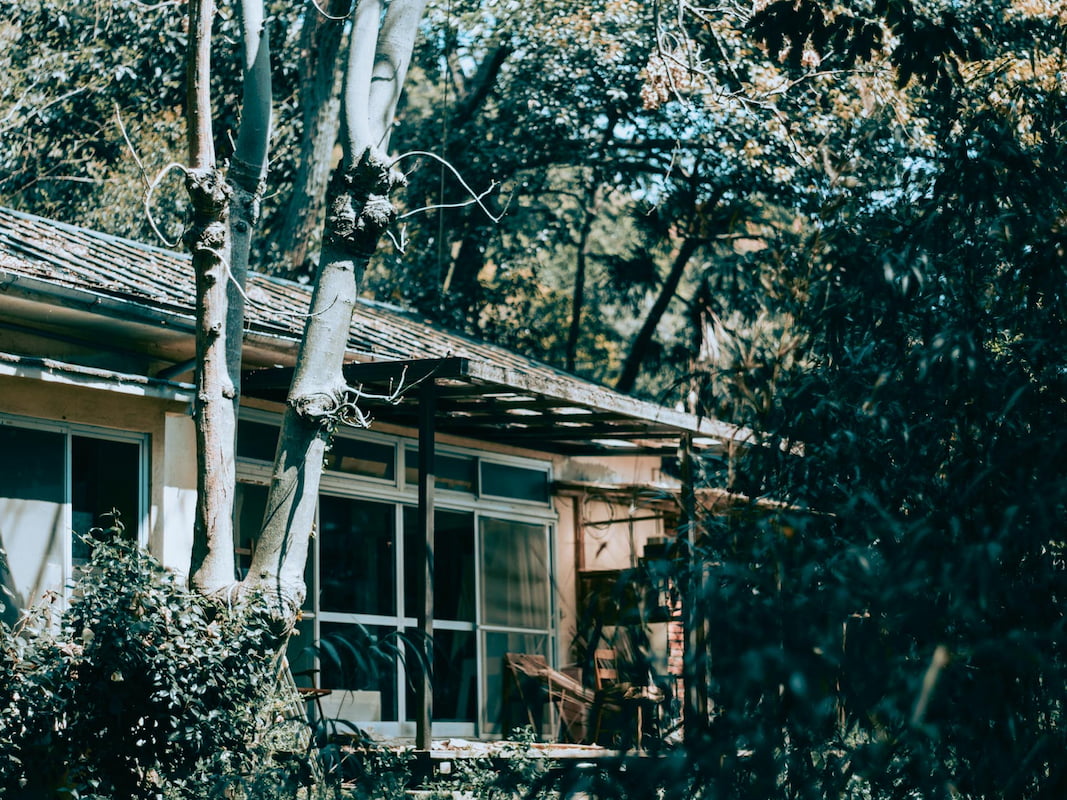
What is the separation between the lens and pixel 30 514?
8.13m

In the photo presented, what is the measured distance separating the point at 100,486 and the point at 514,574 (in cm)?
539

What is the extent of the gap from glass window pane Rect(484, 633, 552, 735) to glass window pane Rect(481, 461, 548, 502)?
1435 mm

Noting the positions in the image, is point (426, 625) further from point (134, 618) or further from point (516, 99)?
point (516, 99)

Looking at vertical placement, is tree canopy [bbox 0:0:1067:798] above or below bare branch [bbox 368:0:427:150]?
below

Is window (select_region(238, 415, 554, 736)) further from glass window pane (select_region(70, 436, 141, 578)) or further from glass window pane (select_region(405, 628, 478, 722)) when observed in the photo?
glass window pane (select_region(70, 436, 141, 578))

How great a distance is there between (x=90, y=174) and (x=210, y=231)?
12.0 m

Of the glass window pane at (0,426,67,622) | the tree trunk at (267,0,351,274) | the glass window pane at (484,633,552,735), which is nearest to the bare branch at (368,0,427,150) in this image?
the glass window pane at (0,426,67,622)

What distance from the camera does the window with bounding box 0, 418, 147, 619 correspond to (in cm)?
803

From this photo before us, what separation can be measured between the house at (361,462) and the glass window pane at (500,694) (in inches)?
1.4

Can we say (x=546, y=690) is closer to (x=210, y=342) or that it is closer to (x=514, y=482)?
(x=514, y=482)

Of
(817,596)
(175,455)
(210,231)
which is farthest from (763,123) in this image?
(817,596)

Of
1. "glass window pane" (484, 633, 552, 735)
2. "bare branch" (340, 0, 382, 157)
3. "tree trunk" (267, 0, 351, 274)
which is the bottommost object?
"glass window pane" (484, 633, 552, 735)

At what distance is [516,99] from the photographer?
17141 mm

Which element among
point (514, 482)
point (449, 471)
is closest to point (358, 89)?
point (449, 471)
